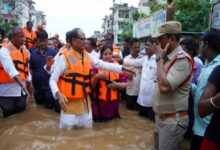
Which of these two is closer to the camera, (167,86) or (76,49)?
(167,86)

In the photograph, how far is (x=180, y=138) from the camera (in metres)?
2.53

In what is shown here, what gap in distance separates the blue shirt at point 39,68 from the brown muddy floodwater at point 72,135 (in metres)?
0.93

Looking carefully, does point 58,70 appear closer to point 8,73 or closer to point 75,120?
point 75,120

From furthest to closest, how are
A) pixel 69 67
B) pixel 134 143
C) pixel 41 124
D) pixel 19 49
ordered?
pixel 19 49
pixel 41 124
pixel 134 143
pixel 69 67

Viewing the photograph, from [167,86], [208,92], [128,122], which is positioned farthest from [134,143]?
[208,92]

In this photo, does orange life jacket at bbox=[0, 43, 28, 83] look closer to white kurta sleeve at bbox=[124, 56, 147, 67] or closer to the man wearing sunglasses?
the man wearing sunglasses

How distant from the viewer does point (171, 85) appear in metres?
2.32

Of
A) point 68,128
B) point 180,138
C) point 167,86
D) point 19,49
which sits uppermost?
point 19,49

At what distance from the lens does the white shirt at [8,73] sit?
153 inches

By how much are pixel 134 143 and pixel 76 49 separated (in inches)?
71.6

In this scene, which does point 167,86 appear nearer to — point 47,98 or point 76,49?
point 76,49

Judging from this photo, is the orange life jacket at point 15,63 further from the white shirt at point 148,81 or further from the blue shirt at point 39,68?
the white shirt at point 148,81

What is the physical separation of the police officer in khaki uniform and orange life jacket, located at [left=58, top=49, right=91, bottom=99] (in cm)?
122

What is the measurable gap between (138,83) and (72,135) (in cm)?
257
